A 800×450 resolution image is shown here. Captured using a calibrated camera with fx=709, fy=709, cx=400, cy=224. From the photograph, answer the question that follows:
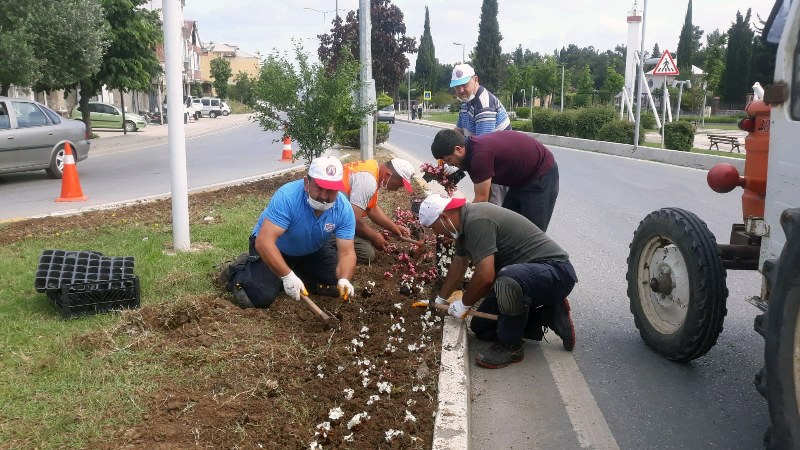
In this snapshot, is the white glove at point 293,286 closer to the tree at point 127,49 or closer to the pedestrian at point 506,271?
the pedestrian at point 506,271

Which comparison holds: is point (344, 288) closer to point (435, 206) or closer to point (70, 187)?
point (435, 206)

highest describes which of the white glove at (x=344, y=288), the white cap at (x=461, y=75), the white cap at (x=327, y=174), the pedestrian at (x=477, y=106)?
the white cap at (x=461, y=75)

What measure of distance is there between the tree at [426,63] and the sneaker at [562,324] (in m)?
85.9

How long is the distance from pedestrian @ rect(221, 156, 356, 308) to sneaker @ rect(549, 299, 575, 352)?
4.69 ft

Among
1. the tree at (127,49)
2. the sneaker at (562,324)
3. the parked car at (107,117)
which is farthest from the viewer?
the parked car at (107,117)

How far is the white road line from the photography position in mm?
3631

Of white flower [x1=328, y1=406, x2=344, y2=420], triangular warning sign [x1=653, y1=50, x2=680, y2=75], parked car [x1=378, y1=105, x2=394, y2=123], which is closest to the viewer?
white flower [x1=328, y1=406, x2=344, y2=420]

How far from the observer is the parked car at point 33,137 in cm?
1368

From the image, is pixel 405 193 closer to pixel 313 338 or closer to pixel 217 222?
pixel 217 222

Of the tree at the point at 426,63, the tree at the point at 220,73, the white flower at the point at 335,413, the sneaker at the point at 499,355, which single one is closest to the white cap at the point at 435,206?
the sneaker at the point at 499,355

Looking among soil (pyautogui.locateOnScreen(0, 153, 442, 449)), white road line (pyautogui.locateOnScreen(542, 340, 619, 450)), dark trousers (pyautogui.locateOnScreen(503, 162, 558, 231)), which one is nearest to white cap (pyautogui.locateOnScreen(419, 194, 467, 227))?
soil (pyautogui.locateOnScreen(0, 153, 442, 449))

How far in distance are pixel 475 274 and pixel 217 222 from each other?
194 inches

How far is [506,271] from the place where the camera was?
14.8 feet

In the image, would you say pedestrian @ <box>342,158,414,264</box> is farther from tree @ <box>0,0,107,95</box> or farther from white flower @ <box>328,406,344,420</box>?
tree @ <box>0,0,107,95</box>
